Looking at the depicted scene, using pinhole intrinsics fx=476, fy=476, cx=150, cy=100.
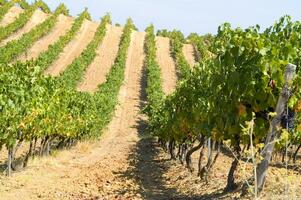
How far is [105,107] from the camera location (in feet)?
154

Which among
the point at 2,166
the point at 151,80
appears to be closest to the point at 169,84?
the point at 151,80

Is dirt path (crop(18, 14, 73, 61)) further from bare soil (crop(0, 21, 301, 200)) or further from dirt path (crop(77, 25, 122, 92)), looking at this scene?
bare soil (crop(0, 21, 301, 200))

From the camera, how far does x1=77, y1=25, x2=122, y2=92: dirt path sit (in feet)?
214

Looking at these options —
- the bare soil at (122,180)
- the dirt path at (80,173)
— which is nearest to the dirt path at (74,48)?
the dirt path at (80,173)

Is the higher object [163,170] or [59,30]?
[59,30]

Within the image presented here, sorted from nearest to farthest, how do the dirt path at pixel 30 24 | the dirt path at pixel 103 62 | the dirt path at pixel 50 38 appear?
the dirt path at pixel 103 62
the dirt path at pixel 50 38
the dirt path at pixel 30 24

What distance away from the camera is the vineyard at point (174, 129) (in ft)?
36.3

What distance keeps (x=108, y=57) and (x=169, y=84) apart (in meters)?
13.7

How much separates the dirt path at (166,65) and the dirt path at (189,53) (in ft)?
9.31

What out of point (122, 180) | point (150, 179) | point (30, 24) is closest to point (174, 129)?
point (150, 179)

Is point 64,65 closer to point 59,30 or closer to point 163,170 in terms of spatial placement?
point 59,30

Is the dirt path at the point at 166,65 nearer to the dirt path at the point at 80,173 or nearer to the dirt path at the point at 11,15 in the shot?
the dirt path at the point at 80,173

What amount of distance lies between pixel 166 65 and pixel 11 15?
100ft

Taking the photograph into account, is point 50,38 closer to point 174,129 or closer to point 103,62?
point 103,62
